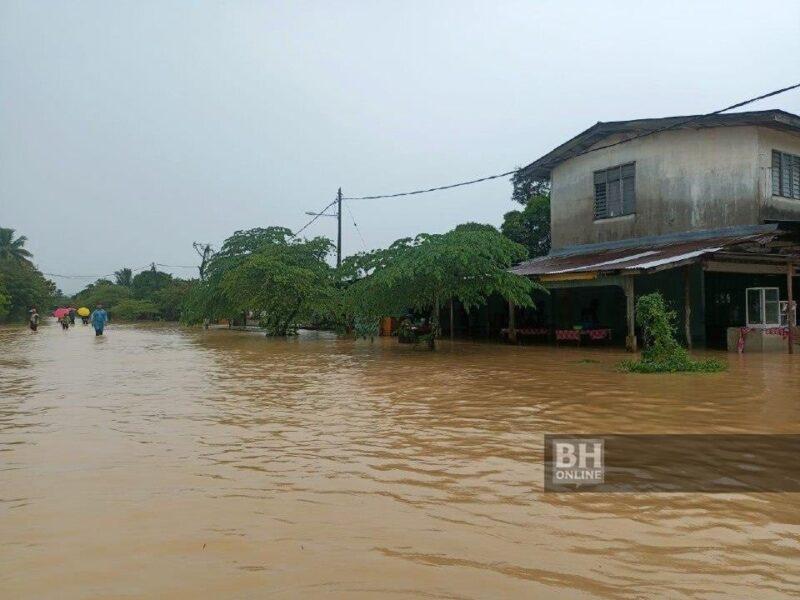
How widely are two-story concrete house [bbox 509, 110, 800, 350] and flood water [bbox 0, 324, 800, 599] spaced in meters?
9.04

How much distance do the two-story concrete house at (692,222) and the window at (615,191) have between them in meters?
0.04

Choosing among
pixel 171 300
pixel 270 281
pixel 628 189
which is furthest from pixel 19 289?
pixel 628 189

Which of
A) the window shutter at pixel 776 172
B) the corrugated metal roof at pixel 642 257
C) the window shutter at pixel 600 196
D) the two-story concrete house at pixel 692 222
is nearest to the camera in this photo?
the corrugated metal roof at pixel 642 257

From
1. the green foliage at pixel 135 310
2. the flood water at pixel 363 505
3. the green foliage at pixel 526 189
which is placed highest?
the green foliage at pixel 526 189

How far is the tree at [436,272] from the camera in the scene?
16453mm

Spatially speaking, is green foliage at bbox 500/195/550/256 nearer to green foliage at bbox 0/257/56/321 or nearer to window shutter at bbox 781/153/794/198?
window shutter at bbox 781/153/794/198

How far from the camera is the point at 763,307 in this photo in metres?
18.3

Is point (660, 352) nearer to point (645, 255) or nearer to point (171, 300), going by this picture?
point (645, 255)

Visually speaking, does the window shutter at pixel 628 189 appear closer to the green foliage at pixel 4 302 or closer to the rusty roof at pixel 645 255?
the rusty roof at pixel 645 255

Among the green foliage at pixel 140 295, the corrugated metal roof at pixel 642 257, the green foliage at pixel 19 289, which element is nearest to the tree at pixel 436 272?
the corrugated metal roof at pixel 642 257

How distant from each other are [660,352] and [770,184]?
10039mm

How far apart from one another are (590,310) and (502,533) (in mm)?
20452

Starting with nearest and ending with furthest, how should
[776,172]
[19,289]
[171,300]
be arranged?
1. [776,172]
2. [19,289]
3. [171,300]

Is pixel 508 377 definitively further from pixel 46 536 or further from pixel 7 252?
pixel 7 252
